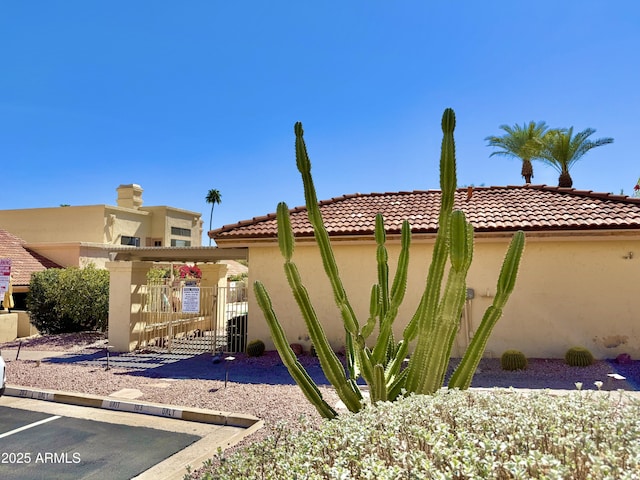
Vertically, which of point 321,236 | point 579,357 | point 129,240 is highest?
point 129,240

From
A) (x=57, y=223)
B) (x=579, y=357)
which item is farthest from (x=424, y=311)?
(x=57, y=223)

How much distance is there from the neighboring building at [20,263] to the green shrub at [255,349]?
11.8 meters

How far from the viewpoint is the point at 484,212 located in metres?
12.2

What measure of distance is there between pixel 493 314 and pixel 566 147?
1071 inches

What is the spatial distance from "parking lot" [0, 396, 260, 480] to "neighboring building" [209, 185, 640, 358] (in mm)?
5666

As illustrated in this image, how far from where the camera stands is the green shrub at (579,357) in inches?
383

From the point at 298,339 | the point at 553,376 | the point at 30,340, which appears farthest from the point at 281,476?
the point at 30,340

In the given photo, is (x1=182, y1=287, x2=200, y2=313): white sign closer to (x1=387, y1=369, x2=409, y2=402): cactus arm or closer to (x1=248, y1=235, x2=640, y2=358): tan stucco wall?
(x1=248, y1=235, x2=640, y2=358): tan stucco wall

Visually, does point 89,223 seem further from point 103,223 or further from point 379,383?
point 379,383

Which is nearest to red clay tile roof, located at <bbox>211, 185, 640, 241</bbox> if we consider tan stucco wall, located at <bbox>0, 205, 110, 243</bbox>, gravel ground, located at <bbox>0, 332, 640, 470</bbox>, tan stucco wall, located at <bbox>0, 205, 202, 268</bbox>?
gravel ground, located at <bbox>0, 332, 640, 470</bbox>

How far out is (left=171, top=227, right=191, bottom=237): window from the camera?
3922 centimetres

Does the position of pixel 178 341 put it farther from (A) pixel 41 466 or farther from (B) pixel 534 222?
(B) pixel 534 222

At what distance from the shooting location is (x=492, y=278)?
11.1 metres

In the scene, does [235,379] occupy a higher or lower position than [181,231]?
lower
